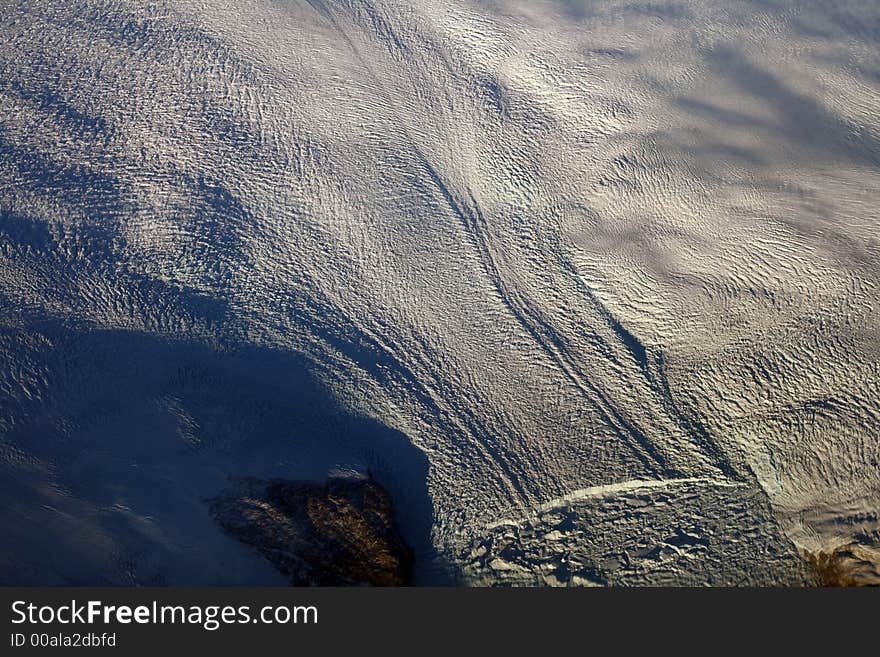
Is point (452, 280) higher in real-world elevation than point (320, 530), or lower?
higher

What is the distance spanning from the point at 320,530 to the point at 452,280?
109 inches

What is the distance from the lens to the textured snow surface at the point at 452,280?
5082mm

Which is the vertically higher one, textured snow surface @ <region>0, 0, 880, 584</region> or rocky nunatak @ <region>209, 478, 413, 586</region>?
textured snow surface @ <region>0, 0, 880, 584</region>

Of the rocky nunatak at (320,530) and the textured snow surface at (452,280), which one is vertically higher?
the textured snow surface at (452,280)

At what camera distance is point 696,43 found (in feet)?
25.1

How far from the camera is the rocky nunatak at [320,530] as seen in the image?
4758mm

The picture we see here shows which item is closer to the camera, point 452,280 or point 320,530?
point 320,530

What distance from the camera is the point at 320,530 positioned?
4.90 meters

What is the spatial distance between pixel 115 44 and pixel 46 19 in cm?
93

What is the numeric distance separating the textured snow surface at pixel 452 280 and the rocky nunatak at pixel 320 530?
0.51 feet

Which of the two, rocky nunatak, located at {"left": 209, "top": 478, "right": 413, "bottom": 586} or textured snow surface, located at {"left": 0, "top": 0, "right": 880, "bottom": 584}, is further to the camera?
textured snow surface, located at {"left": 0, "top": 0, "right": 880, "bottom": 584}

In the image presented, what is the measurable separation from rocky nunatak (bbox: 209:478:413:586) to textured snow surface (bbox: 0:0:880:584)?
0.51ft

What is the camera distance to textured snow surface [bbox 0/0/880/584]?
5.08m

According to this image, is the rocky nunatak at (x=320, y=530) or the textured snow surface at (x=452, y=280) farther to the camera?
the textured snow surface at (x=452, y=280)
